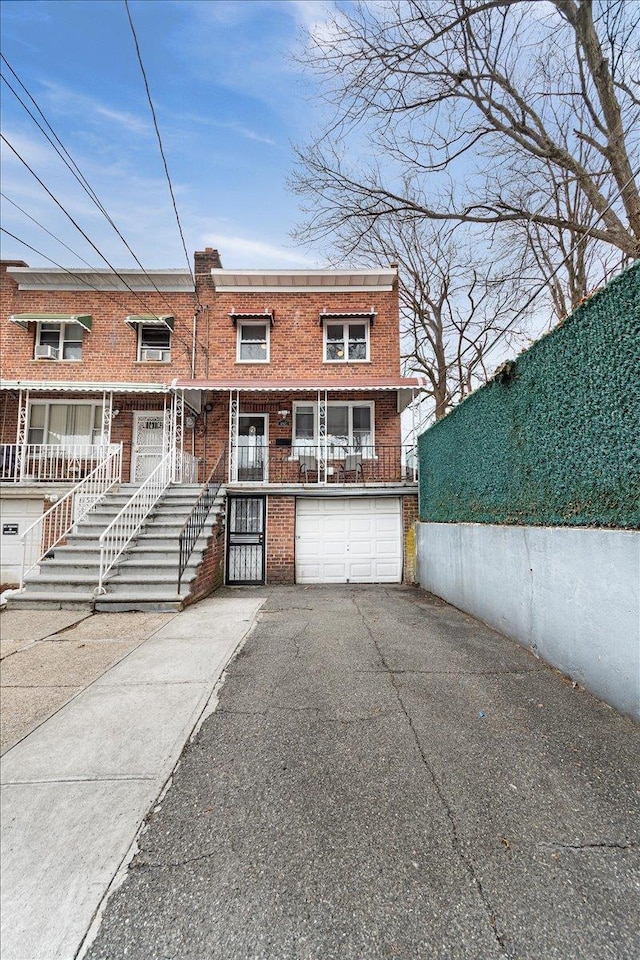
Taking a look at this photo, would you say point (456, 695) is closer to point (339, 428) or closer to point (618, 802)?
point (618, 802)

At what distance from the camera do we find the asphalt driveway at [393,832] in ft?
5.07

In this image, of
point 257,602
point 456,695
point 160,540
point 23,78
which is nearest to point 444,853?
point 456,695

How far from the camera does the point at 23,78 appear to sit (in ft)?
19.4

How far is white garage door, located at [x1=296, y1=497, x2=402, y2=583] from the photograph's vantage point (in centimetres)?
1066

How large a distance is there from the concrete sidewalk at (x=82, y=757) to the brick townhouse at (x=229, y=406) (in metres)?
5.44

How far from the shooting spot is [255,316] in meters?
12.5

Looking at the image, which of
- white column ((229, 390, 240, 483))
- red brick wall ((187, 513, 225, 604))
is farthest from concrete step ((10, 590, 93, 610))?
white column ((229, 390, 240, 483))

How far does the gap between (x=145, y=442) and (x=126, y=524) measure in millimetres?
4650

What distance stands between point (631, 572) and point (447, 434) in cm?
501

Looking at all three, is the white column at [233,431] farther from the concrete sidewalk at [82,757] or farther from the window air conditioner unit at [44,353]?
the concrete sidewalk at [82,757]

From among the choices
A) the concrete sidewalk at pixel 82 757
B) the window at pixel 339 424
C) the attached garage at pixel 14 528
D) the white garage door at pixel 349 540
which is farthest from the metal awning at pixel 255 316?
the concrete sidewalk at pixel 82 757

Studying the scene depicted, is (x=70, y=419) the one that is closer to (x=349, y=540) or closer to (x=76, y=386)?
(x=76, y=386)

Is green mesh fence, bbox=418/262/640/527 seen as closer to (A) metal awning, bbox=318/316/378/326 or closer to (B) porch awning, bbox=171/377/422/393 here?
(B) porch awning, bbox=171/377/422/393

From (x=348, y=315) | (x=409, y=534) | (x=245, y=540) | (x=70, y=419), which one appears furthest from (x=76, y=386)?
(x=409, y=534)
